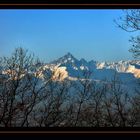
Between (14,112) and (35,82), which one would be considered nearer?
(14,112)

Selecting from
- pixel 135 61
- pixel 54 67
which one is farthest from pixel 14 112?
pixel 135 61

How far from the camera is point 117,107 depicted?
149 inches

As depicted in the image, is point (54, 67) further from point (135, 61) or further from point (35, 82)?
point (135, 61)

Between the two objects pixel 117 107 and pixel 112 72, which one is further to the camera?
pixel 112 72

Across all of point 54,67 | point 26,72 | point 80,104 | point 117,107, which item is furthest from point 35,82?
point 117,107

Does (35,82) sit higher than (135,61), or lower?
lower
